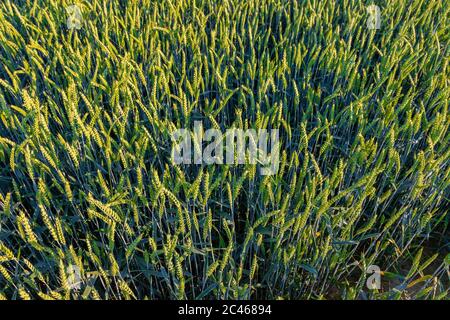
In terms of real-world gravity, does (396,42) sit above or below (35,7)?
below

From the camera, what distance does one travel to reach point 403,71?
1347 mm

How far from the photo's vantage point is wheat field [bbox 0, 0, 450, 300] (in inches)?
37.3

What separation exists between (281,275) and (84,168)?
0.62 m

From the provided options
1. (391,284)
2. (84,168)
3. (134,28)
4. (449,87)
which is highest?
(134,28)

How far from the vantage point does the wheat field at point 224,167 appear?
948 millimetres

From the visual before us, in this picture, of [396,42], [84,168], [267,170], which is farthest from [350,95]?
[84,168]

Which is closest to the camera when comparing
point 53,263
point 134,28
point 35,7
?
point 53,263

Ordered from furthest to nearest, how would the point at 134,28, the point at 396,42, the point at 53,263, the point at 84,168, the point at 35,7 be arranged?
the point at 35,7
the point at 134,28
the point at 396,42
the point at 84,168
the point at 53,263

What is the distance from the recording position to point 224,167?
994 mm

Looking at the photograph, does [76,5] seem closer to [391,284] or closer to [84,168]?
[84,168]

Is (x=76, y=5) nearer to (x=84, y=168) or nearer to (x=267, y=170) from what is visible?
(x=84, y=168)

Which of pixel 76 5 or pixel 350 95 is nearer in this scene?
pixel 350 95

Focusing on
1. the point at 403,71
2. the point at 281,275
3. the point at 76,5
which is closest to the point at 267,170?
the point at 281,275
